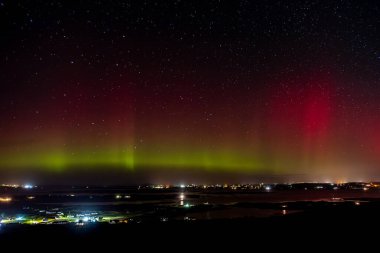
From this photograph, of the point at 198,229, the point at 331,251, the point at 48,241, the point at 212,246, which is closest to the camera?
the point at 331,251

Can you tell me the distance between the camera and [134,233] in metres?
23.8

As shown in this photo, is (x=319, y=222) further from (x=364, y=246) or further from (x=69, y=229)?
(x=69, y=229)

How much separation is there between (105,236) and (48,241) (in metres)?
2.92

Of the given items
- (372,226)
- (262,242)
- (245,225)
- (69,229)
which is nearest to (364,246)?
(262,242)

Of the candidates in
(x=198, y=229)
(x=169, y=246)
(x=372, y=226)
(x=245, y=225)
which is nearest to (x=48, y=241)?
(x=169, y=246)

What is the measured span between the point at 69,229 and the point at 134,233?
5.28 metres

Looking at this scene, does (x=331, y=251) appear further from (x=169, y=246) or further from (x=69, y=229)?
(x=69, y=229)

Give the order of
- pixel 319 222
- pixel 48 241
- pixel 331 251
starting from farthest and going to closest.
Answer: pixel 319 222 < pixel 48 241 < pixel 331 251

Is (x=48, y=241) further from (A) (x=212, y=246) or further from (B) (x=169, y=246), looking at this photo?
(A) (x=212, y=246)

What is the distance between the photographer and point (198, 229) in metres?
25.0

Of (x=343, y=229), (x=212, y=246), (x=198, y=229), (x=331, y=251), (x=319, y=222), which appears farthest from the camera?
(x=319, y=222)

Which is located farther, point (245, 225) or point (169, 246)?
point (245, 225)

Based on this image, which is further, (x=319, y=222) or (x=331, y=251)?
(x=319, y=222)

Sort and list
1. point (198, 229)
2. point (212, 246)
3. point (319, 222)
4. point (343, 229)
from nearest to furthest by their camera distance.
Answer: point (212, 246) < point (343, 229) < point (198, 229) < point (319, 222)
